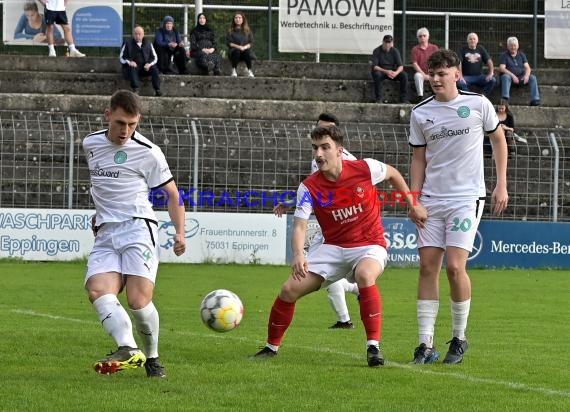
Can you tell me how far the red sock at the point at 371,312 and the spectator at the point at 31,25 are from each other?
820 inches

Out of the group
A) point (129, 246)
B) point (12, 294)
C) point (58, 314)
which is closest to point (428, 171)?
point (129, 246)

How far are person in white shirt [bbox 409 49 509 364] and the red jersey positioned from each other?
1.36 ft

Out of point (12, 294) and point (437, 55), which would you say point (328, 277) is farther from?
point (12, 294)

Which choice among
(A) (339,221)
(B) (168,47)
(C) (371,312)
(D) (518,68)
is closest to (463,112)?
(A) (339,221)

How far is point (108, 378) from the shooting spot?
27.2 ft

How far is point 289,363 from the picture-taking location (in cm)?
919

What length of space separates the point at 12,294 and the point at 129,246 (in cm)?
821

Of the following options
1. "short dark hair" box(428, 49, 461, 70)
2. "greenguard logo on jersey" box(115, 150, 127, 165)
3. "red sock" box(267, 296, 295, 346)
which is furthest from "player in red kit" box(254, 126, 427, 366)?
"greenguard logo on jersey" box(115, 150, 127, 165)

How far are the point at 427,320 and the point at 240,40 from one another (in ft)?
62.9

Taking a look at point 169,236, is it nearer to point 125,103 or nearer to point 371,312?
point 371,312

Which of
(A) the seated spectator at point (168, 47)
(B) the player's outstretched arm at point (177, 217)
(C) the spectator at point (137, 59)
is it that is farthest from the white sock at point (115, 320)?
(A) the seated spectator at point (168, 47)

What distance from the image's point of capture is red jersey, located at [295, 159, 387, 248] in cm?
938

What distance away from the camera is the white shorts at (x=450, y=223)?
932 cm

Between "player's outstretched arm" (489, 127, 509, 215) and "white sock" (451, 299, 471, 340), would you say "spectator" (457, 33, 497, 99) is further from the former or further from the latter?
"white sock" (451, 299, 471, 340)
